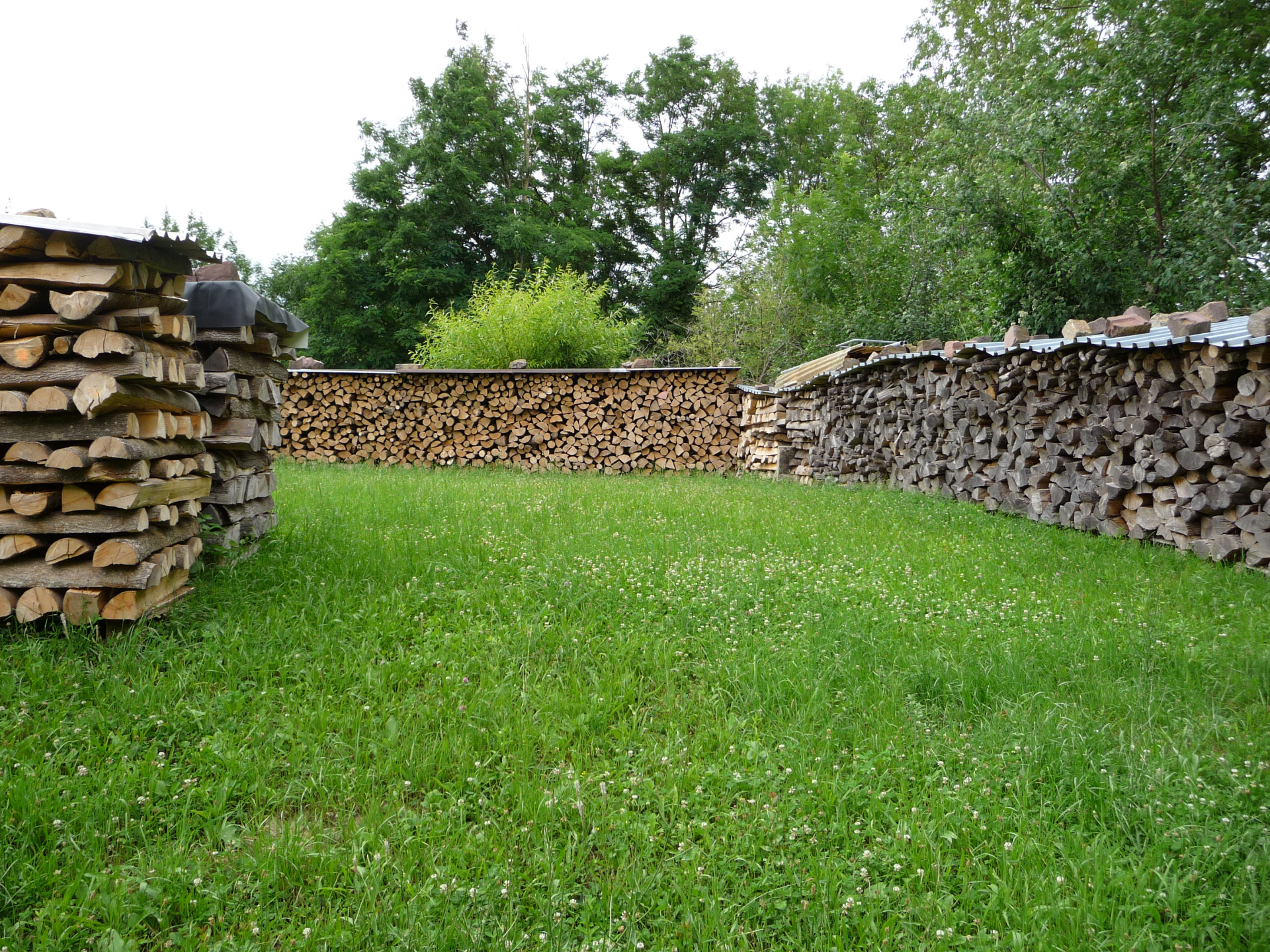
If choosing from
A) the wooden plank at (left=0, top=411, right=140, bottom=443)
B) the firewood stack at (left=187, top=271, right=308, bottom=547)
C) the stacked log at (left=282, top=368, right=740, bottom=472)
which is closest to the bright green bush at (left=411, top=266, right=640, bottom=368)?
the stacked log at (left=282, top=368, right=740, bottom=472)

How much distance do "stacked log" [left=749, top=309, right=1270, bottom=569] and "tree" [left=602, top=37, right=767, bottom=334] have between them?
62.7 feet

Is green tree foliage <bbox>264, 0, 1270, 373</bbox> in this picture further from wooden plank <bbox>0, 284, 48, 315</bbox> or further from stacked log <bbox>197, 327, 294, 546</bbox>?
wooden plank <bbox>0, 284, 48, 315</bbox>

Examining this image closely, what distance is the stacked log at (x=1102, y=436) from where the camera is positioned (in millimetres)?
4895

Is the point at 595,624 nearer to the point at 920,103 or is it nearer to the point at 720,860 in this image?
the point at 720,860

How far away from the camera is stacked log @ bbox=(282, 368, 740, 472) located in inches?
499

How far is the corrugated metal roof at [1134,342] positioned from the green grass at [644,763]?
63.3 inches

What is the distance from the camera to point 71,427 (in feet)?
10.8

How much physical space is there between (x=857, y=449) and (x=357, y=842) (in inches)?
349

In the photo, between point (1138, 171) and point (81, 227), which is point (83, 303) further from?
point (1138, 171)

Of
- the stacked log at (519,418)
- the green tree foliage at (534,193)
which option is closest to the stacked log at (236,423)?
the stacked log at (519,418)

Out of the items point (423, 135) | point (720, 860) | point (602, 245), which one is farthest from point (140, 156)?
point (720, 860)

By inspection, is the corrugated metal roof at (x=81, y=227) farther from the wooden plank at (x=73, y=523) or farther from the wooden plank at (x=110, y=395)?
the wooden plank at (x=73, y=523)

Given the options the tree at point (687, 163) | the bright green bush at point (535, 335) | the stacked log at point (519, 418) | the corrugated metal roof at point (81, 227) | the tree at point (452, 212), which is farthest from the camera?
the tree at point (687, 163)

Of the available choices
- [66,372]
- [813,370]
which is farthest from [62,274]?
[813,370]
